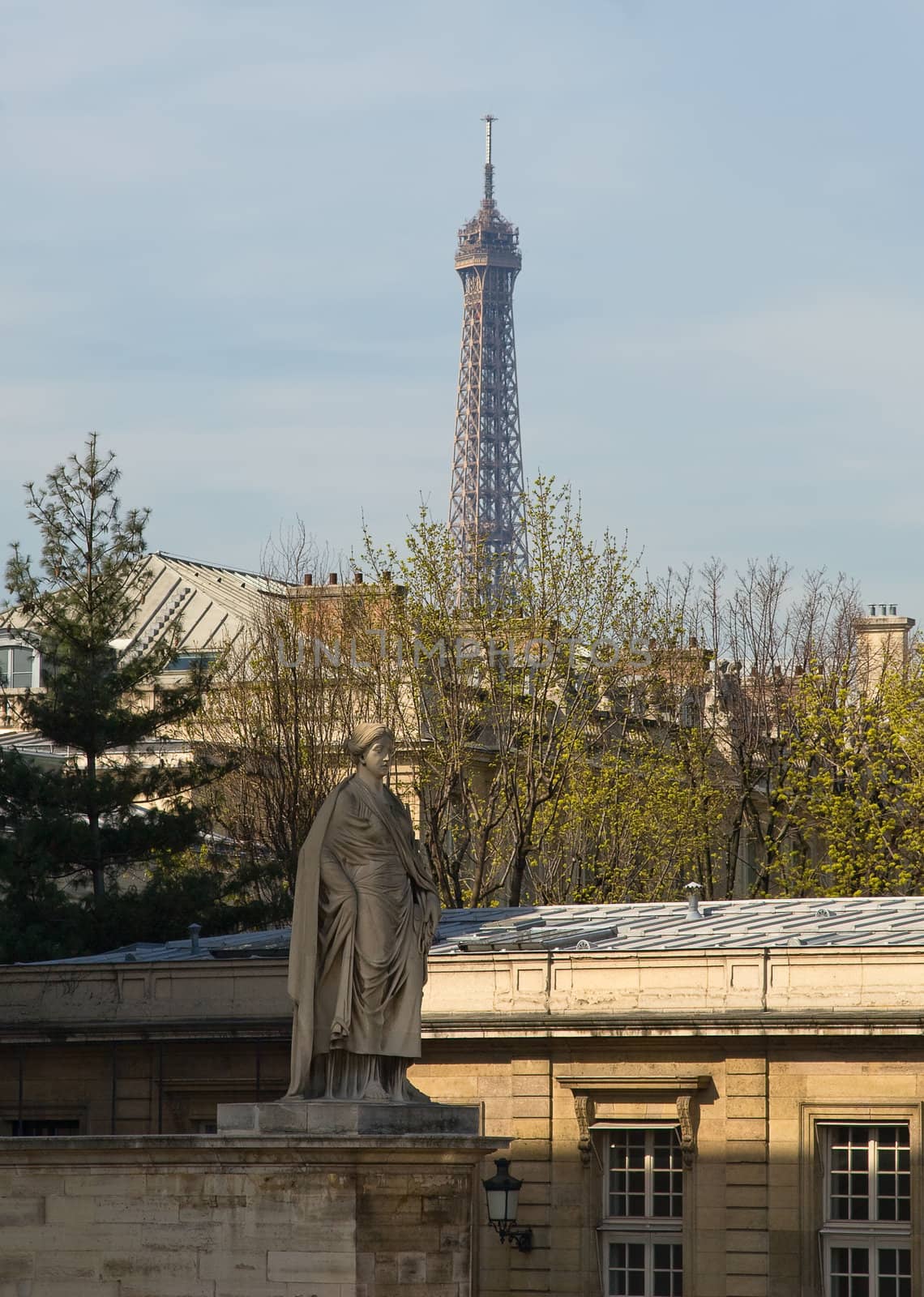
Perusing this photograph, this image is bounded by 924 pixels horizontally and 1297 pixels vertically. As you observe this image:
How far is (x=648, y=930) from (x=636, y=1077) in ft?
13.1

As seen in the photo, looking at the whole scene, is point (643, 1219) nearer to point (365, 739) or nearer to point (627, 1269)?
point (627, 1269)

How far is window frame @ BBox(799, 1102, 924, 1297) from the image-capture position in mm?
29250

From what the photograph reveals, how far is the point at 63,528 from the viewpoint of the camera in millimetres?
47812

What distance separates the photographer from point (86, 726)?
45156 mm

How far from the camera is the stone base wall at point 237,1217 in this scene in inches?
757

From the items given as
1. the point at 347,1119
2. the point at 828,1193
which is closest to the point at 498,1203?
the point at 828,1193

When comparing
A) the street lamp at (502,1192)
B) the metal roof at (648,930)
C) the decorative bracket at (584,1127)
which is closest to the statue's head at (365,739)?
the street lamp at (502,1192)

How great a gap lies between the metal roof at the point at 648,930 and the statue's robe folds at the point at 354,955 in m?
11.4

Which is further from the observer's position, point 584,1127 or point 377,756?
point 584,1127

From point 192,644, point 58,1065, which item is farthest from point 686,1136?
point 192,644

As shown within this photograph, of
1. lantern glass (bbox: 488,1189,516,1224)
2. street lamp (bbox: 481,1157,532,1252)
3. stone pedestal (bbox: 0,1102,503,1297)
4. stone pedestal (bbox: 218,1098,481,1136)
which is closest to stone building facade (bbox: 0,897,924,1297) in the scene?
street lamp (bbox: 481,1157,532,1252)

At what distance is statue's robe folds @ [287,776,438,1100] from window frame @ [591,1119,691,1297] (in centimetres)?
1193

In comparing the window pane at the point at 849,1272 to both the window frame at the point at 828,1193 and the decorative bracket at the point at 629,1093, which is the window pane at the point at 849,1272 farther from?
the decorative bracket at the point at 629,1093

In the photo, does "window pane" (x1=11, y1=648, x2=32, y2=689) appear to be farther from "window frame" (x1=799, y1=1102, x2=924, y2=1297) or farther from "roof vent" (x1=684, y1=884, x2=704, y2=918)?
"window frame" (x1=799, y1=1102, x2=924, y2=1297)
